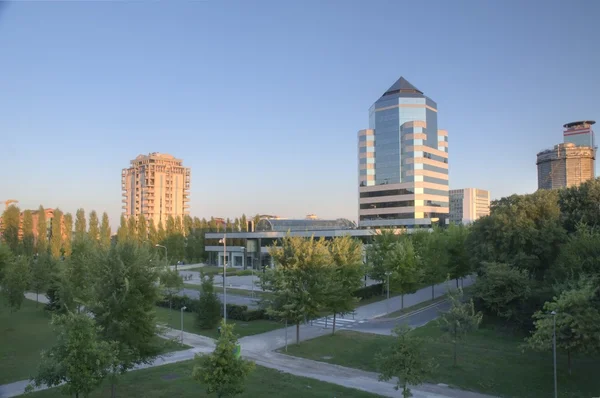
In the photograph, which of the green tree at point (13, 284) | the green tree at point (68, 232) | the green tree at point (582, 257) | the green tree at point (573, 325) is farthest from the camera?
the green tree at point (68, 232)

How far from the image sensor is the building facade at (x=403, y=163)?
80.4 meters

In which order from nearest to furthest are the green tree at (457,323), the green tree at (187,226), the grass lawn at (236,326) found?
the green tree at (457,323) < the grass lawn at (236,326) < the green tree at (187,226)

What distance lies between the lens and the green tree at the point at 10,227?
249 ft

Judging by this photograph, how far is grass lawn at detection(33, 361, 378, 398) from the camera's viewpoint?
1827 centimetres

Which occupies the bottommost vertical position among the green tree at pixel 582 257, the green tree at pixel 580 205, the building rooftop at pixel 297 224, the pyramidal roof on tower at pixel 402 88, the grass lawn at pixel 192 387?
the grass lawn at pixel 192 387

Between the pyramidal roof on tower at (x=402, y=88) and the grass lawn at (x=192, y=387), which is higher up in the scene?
the pyramidal roof on tower at (x=402, y=88)

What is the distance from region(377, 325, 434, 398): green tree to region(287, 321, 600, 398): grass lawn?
97.4 inches

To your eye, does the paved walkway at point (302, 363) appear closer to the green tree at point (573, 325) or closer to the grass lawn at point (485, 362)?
the grass lawn at point (485, 362)

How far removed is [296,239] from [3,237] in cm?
7127

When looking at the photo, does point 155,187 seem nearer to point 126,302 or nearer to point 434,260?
point 434,260

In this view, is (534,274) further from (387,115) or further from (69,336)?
(387,115)

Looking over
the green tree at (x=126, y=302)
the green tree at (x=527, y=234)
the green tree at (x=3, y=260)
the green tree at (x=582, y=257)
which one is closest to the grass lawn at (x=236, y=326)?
the green tree at (x=126, y=302)

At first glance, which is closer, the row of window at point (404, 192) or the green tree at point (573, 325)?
the green tree at point (573, 325)

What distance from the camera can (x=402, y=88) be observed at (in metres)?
85.4
